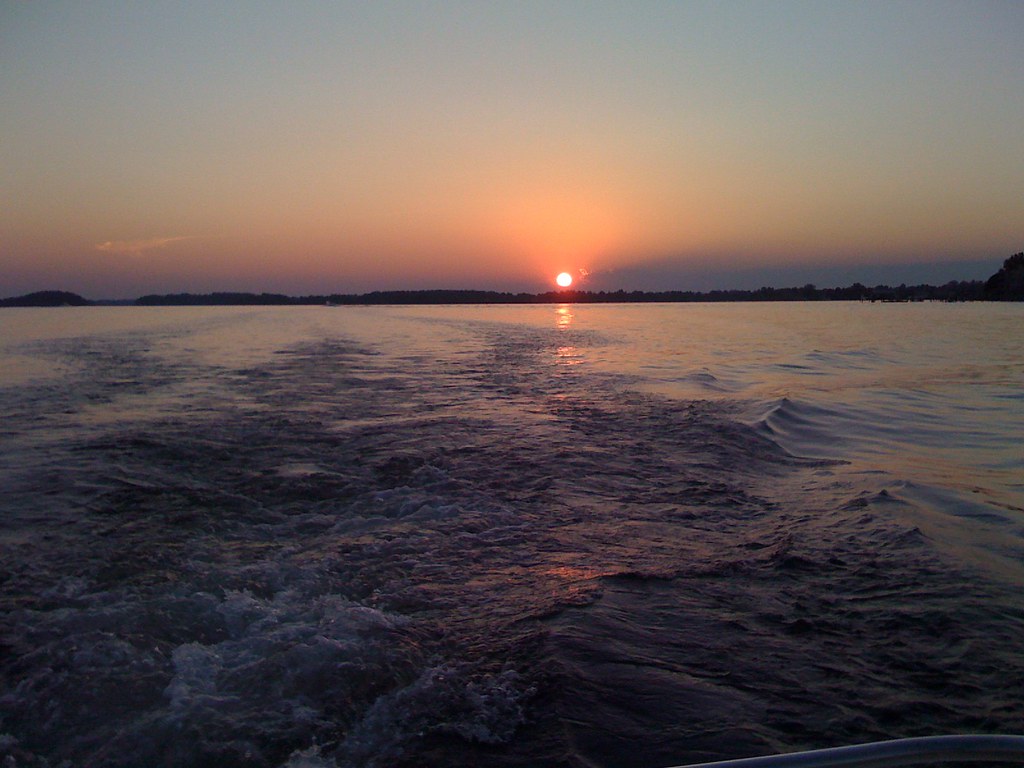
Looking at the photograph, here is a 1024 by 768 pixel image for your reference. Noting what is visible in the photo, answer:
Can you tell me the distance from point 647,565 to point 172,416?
8493mm

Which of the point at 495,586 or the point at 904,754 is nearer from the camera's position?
the point at 904,754

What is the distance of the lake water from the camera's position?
304 cm

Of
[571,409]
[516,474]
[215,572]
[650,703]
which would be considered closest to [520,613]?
[650,703]

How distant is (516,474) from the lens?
7457 millimetres

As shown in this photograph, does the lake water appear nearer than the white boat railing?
No

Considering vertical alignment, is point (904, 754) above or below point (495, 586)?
above

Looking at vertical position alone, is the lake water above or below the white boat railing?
below

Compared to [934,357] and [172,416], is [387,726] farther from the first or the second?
[934,357]

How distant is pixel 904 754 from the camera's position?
1.60 meters

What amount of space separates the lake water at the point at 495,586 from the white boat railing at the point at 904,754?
1.36 metres

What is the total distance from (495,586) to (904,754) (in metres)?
3.17

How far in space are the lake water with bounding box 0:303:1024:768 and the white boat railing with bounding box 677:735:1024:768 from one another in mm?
1364

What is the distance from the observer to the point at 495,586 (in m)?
4.55

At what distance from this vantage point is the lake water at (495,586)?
3.04 meters
